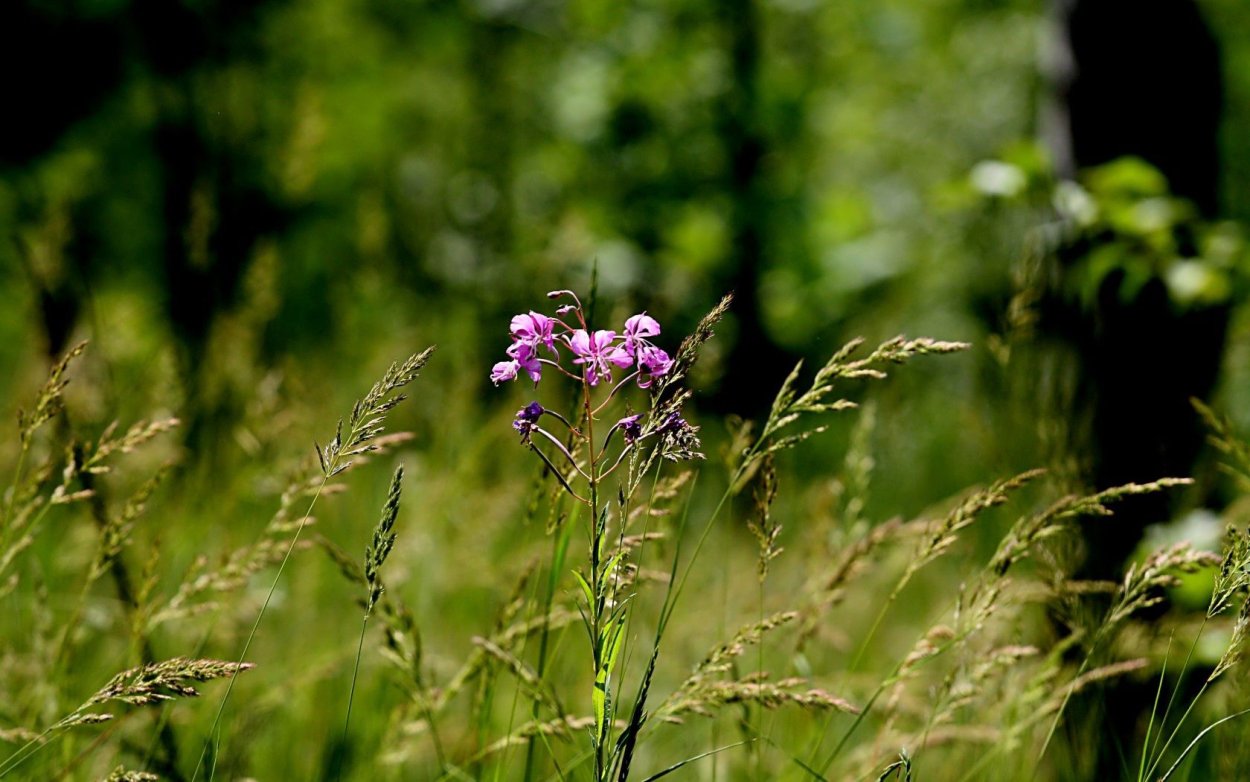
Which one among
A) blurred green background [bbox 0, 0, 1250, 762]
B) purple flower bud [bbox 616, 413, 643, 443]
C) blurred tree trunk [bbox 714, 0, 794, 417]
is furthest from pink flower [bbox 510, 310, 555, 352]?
blurred tree trunk [bbox 714, 0, 794, 417]

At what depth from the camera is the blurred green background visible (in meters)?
2.43

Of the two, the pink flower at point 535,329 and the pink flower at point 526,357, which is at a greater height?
the pink flower at point 535,329

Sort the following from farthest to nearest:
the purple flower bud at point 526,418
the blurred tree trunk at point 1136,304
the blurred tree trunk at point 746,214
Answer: the blurred tree trunk at point 746,214 → the blurred tree trunk at point 1136,304 → the purple flower bud at point 526,418

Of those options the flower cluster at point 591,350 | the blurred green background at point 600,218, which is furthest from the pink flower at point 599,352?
the blurred green background at point 600,218

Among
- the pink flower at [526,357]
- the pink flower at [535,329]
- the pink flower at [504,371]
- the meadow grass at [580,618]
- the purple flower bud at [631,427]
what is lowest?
the meadow grass at [580,618]

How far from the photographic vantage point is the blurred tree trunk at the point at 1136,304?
2.42m

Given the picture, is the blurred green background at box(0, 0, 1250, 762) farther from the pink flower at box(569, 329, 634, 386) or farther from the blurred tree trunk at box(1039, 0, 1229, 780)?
the pink flower at box(569, 329, 634, 386)

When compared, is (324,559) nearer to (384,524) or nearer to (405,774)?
(405,774)

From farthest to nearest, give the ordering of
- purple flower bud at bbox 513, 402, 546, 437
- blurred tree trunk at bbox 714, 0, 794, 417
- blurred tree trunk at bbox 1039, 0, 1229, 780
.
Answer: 1. blurred tree trunk at bbox 714, 0, 794, 417
2. blurred tree trunk at bbox 1039, 0, 1229, 780
3. purple flower bud at bbox 513, 402, 546, 437

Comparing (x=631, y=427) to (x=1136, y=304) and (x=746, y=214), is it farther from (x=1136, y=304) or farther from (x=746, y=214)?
(x=746, y=214)

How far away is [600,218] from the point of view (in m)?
5.66

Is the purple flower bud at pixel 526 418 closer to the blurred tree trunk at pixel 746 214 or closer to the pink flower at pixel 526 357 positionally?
the pink flower at pixel 526 357

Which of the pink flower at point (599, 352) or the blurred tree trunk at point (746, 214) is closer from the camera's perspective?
the pink flower at point (599, 352)

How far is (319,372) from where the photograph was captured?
386cm
